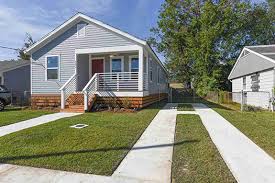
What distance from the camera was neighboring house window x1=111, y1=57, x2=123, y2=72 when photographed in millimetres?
14391

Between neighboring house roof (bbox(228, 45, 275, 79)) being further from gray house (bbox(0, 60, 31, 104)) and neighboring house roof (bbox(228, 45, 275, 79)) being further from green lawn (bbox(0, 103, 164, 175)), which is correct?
gray house (bbox(0, 60, 31, 104))

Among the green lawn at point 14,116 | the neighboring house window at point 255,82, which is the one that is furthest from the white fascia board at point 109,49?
the neighboring house window at point 255,82

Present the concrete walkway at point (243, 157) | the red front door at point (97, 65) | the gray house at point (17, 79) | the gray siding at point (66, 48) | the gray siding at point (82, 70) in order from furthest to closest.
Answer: the gray house at point (17, 79)
the red front door at point (97, 65)
the gray siding at point (82, 70)
the gray siding at point (66, 48)
the concrete walkway at point (243, 157)

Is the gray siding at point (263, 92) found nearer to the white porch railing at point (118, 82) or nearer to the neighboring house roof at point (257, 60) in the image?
the neighboring house roof at point (257, 60)

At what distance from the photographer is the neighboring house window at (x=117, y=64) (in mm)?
14391

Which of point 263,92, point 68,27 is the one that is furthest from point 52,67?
point 263,92

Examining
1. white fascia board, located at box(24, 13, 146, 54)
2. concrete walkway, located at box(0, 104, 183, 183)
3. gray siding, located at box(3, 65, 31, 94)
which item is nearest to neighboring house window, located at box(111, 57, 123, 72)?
white fascia board, located at box(24, 13, 146, 54)

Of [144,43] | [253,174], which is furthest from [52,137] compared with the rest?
[144,43]

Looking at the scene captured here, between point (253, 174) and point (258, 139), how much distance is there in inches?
104

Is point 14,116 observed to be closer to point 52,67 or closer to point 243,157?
point 52,67

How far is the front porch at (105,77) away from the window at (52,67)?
1490 millimetres

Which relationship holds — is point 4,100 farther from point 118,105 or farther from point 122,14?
point 122,14

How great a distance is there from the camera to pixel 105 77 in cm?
1330

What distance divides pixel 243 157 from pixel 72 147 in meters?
3.75
